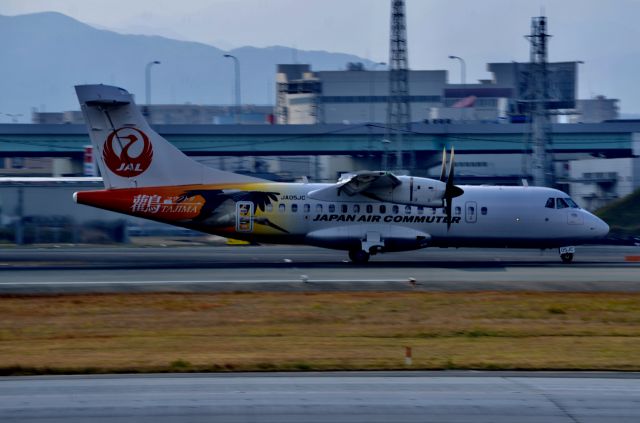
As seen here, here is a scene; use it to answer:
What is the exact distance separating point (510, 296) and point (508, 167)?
74.5 meters

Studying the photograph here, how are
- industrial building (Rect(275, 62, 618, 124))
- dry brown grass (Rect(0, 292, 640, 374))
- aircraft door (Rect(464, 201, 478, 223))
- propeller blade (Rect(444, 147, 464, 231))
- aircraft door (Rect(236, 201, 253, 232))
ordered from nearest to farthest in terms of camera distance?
dry brown grass (Rect(0, 292, 640, 374))
propeller blade (Rect(444, 147, 464, 231))
aircraft door (Rect(236, 201, 253, 232))
aircraft door (Rect(464, 201, 478, 223))
industrial building (Rect(275, 62, 618, 124))

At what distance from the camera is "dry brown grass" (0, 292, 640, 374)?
19234 millimetres

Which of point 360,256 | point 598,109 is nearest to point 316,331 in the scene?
point 360,256

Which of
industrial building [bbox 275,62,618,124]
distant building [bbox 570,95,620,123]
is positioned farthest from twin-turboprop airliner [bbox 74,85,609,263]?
distant building [bbox 570,95,620,123]

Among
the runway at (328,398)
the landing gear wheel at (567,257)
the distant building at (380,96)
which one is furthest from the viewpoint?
the distant building at (380,96)

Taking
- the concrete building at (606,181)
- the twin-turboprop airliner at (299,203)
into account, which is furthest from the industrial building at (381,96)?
the twin-turboprop airliner at (299,203)

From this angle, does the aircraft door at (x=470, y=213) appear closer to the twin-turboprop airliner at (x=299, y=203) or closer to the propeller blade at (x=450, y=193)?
the twin-turboprop airliner at (x=299, y=203)

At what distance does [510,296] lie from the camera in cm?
3031

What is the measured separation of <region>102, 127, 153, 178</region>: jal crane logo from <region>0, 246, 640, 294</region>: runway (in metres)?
4.00

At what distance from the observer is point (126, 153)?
123 ft

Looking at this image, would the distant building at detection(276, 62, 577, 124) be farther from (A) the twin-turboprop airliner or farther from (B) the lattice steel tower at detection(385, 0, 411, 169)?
(A) the twin-turboprop airliner

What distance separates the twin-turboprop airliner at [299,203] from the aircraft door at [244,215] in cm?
4

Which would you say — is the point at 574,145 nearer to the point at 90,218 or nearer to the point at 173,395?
the point at 90,218

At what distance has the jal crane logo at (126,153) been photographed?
37469mm
